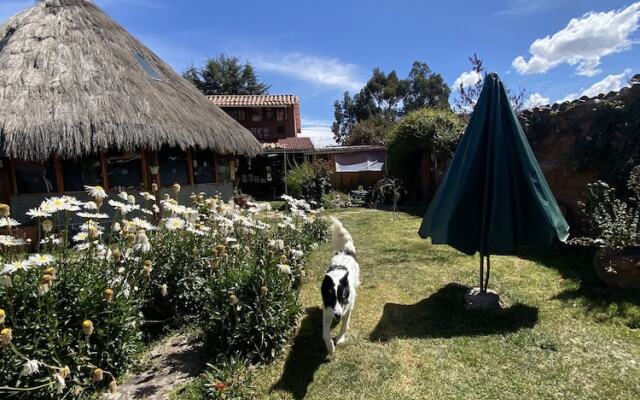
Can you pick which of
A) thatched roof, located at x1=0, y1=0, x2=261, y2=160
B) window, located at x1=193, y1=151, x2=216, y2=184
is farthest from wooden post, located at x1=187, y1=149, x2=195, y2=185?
thatched roof, located at x1=0, y1=0, x2=261, y2=160

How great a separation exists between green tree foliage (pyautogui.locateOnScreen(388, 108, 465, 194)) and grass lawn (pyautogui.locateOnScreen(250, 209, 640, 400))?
24.4ft

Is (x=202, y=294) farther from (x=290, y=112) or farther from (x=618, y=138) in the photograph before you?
(x=290, y=112)

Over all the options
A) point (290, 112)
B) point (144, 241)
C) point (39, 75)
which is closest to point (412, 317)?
point (144, 241)

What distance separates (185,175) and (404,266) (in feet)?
24.9

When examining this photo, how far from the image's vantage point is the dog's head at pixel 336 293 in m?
3.13

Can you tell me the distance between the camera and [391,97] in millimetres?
40250

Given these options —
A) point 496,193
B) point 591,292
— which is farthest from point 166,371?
point 591,292

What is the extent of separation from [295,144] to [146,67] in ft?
39.5

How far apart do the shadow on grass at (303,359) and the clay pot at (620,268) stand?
3.56 m

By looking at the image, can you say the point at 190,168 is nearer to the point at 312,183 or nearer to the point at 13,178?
the point at 13,178

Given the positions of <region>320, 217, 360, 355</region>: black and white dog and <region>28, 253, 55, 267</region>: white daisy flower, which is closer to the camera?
<region>28, 253, 55, 267</region>: white daisy flower

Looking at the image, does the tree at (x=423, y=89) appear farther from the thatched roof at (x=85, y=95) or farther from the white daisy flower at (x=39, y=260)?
the white daisy flower at (x=39, y=260)

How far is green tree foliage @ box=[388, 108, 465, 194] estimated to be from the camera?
1227cm

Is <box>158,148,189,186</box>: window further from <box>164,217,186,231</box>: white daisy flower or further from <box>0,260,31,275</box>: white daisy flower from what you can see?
<box>0,260,31,275</box>: white daisy flower
